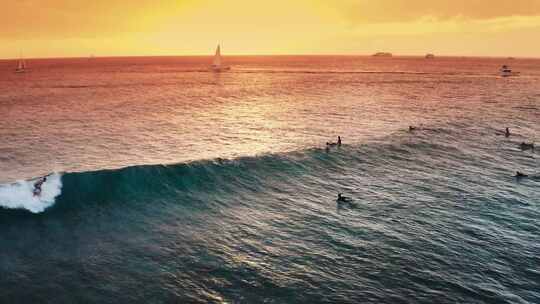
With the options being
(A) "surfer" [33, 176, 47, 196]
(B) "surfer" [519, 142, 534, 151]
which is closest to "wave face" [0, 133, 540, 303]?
(A) "surfer" [33, 176, 47, 196]

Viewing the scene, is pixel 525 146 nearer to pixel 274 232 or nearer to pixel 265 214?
pixel 265 214

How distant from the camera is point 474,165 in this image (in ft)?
166

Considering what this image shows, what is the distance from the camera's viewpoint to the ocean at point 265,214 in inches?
969

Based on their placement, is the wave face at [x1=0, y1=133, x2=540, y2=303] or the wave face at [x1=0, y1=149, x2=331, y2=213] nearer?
the wave face at [x1=0, y1=133, x2=540, y2=303]

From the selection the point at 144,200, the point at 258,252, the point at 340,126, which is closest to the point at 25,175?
the point at 144,200

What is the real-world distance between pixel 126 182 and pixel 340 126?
1693 inches

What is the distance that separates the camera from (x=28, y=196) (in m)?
34.8

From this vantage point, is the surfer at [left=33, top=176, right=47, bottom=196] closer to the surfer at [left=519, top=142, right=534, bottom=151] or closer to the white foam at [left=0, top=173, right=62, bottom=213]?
the white foam at [left=0, top=173, right=62, bottom=213]

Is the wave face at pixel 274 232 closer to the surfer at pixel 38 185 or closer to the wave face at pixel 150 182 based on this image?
the wave face at pixel 150 182

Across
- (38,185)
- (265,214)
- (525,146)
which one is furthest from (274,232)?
(525,146)

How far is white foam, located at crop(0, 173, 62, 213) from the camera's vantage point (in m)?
33.9

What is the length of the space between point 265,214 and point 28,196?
19424 millimetres

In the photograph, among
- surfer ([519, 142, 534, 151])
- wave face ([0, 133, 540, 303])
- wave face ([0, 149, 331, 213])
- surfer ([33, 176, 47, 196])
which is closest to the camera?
wave face ([0, 133, 540, 303])

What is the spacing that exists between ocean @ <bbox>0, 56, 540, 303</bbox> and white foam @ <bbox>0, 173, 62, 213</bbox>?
13 cm
